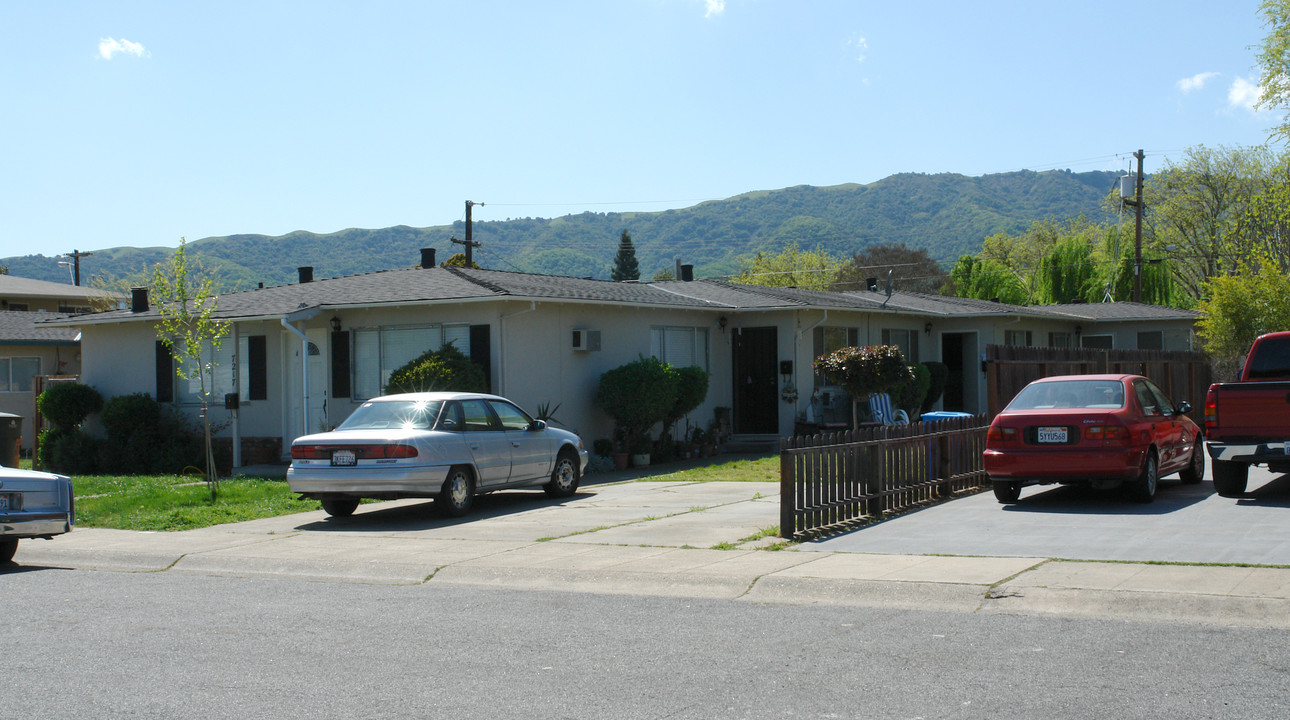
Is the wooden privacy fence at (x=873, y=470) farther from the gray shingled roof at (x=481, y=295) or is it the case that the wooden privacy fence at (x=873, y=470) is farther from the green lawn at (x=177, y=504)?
the gray shingled roof at (x=481, y=295)

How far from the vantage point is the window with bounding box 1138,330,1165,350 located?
33.5 metres

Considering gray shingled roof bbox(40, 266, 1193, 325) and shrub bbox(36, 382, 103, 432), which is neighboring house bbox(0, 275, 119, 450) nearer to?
shrub bbox(36, 382, 103, 432)

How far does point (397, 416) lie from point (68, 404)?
40.9ft

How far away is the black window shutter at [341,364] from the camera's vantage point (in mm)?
19891

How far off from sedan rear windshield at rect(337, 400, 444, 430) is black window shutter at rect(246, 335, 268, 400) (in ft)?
27.8

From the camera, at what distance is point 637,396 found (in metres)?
19.3

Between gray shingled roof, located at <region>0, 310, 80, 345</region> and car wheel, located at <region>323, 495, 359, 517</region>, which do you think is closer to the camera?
car wheel, located at <region>323, 495, 359, 517</region>

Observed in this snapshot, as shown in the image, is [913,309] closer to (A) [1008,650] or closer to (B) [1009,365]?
(B) [1009,365]

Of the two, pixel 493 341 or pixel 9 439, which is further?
pixel 493 341

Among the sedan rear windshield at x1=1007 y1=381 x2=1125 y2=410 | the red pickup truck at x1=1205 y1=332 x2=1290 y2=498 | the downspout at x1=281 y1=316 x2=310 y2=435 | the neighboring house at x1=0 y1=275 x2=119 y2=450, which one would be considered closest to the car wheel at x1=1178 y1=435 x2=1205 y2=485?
the red pickup truck at x1=1205 y1=332 x2=1290 y2=498

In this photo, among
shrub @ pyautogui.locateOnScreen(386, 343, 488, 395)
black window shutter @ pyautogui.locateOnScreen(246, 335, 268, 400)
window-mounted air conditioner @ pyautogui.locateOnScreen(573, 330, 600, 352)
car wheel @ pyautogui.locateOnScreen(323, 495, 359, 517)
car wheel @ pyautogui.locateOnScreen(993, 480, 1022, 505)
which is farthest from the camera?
black window shutter @ pyautogui.locateOnScreen(246, 335, 268, 400)

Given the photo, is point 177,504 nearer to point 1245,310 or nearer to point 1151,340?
point 1245,310

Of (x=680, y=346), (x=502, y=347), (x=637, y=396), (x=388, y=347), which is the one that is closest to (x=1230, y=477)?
(x=637, y=396)

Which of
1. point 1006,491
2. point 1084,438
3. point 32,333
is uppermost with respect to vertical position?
point 32,333
